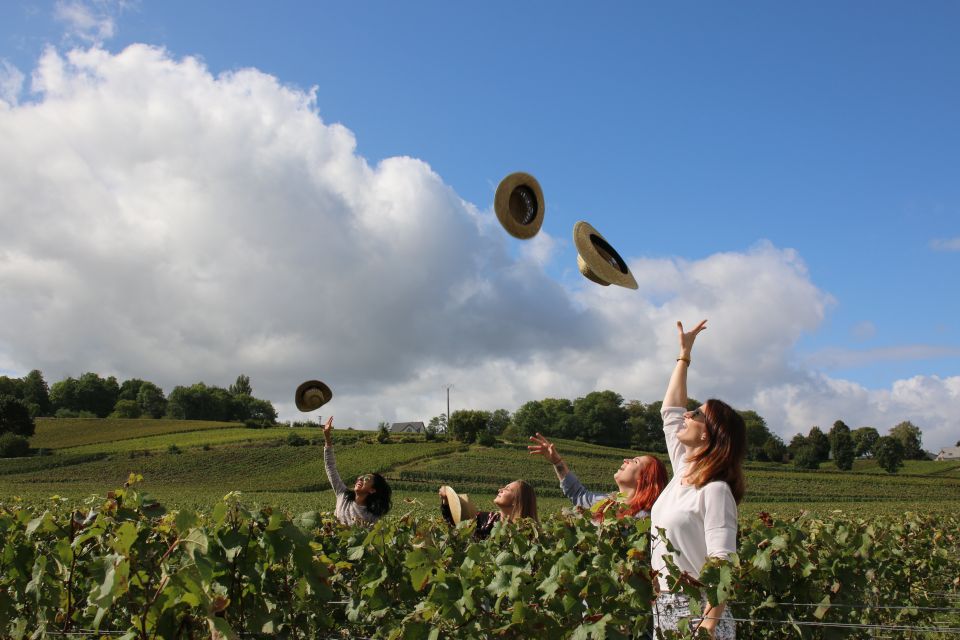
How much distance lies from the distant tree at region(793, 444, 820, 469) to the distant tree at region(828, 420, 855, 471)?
11.3 ft

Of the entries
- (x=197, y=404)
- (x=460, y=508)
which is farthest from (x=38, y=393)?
(x=460, y=508)

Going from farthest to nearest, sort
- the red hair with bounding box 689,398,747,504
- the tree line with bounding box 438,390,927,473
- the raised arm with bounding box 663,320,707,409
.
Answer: the tree line with bounding box 438,390,927,473 → the raised arm with bounding box 663,320,707,409 → the red hair with bounding box 689,398,747,504

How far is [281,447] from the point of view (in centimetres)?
6962

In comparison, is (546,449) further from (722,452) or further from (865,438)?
(865,438)

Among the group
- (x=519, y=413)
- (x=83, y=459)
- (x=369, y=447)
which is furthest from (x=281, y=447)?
(x=519, y=413)

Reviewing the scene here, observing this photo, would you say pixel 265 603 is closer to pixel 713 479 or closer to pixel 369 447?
pixel 713 479

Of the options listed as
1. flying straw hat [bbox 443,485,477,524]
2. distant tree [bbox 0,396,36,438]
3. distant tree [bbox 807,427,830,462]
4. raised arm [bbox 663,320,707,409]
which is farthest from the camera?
distant tree [bbox 807,427,830,462]

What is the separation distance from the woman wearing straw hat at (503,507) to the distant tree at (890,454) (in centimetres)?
10079

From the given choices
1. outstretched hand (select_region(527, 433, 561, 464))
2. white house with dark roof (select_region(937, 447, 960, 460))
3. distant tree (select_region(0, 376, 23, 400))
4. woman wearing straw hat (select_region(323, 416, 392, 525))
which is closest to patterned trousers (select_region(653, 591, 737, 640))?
outstretched hand (select_region(527, 433, 561, 464))

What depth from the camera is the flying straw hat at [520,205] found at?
6008 millimetres

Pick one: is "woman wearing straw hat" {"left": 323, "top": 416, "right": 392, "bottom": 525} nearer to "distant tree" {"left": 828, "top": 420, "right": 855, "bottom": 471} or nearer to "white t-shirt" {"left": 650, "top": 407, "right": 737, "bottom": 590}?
"white t-shirt" {"left": 650, "top": 407, "right": 737, "bottom": 590}

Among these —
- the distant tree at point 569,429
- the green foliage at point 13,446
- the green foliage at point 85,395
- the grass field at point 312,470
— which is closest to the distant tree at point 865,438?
the grass field at point 312,470

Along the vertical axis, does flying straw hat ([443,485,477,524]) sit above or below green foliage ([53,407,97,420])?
below

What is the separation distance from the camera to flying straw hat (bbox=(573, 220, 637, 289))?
5.11 m
